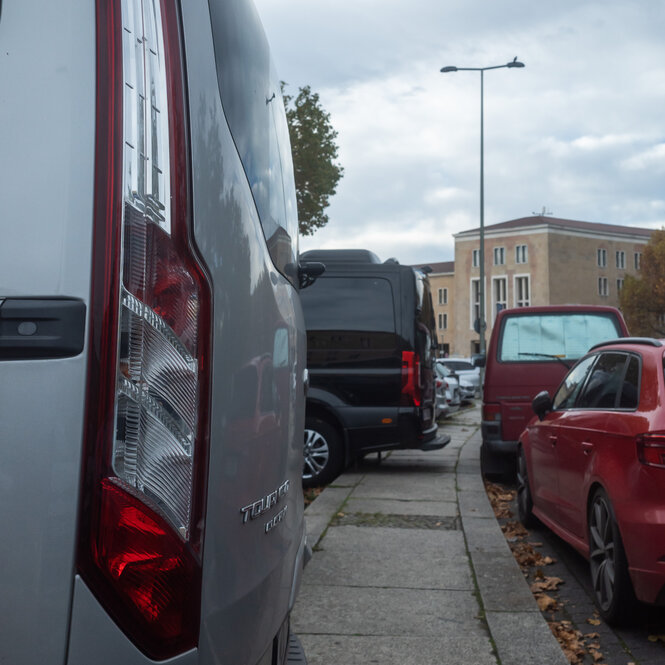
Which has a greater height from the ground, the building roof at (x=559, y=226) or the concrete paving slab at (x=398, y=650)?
the building roof at (x=559, y=226)

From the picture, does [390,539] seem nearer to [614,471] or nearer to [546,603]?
[546,603]

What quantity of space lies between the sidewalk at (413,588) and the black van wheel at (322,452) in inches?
31.5

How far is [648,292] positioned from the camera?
71.8 m

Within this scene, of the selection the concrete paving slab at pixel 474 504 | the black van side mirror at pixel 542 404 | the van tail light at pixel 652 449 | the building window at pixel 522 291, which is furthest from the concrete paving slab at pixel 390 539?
the building window at pixel 522 291

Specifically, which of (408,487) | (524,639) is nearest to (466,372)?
(408,487)

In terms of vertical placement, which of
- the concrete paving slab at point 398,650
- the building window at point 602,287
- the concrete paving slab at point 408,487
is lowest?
the concrete paving slab at point 398,650

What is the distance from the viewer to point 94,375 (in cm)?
155

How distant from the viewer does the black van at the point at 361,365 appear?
1035cm

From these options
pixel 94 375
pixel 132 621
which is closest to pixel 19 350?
pixel 94 375

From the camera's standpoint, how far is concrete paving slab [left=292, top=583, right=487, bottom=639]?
4.81 metres

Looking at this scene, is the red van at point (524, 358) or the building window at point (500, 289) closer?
the red van at point (524, 358)

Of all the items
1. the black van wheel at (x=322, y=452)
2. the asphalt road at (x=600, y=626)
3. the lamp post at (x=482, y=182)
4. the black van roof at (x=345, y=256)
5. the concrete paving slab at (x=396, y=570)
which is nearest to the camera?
the asphalt road at (x=600, y=626)

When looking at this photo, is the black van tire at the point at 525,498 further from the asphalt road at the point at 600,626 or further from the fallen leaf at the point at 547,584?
the fallen leaf at the point at 547,584

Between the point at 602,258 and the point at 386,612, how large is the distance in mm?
97931
